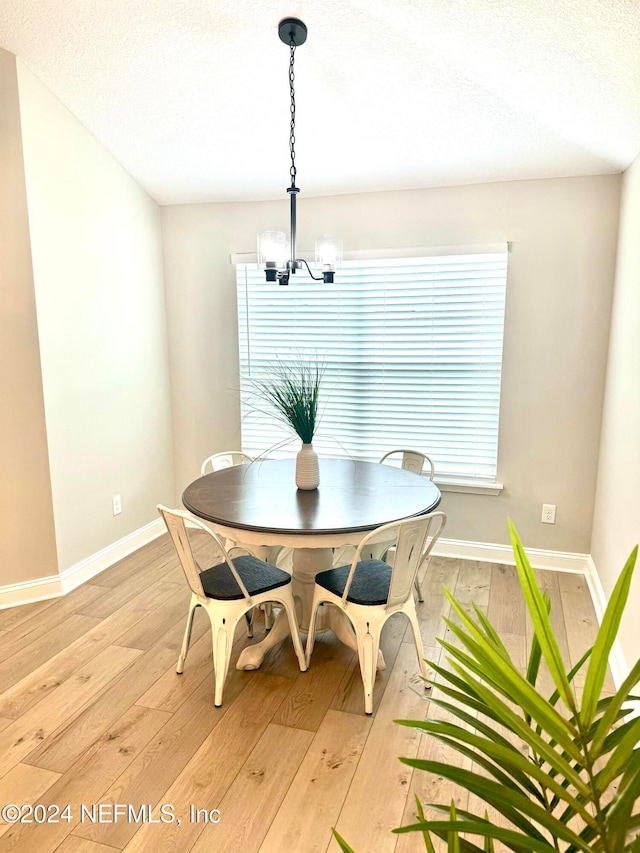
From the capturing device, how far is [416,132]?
119 inches

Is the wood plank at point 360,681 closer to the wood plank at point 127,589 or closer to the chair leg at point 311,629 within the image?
the chair leg at point 311,629

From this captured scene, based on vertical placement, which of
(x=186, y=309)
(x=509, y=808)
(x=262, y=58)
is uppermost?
(x=262, y=58)

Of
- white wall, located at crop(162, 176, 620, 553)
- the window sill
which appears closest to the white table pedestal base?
the window sill

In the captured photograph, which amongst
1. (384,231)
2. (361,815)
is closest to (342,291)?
(384,231)

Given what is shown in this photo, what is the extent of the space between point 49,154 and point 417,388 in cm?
258

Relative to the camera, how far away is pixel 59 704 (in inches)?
91.0

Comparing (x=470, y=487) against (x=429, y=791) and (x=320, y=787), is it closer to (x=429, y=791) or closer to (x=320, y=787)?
(x=429, y=791)

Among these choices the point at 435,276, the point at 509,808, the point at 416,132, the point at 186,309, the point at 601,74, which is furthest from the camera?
the point at 186,309

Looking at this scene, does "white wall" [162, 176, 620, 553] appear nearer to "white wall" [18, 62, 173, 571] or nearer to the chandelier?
"white wall" [18, 62, 173, 571]

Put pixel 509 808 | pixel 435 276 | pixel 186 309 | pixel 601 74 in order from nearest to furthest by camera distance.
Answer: pixel 509 808, pixel 601 74, pixel 435 276, pixel 186 309

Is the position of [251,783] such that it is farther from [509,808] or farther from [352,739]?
[509,808]

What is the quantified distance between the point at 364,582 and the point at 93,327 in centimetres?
230

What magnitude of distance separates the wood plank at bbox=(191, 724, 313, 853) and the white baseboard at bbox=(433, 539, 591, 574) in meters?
1.97

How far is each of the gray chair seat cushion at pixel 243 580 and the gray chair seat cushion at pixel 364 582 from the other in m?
0.19
